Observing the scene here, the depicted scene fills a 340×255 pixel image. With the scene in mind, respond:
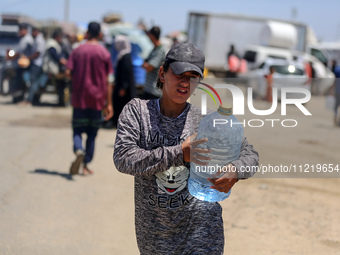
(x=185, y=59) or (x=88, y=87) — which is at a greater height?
(x=185, y=59)

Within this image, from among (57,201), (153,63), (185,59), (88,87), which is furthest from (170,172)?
(153,63)

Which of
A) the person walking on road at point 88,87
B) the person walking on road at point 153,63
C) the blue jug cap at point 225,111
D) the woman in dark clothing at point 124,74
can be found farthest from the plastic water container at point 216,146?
the woman in dark clothing at point 124,74

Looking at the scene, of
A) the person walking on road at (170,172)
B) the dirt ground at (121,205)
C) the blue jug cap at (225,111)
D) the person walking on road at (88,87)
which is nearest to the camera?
the blue jug cap at (225,111)

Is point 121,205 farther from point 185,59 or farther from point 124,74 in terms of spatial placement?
point 185,59

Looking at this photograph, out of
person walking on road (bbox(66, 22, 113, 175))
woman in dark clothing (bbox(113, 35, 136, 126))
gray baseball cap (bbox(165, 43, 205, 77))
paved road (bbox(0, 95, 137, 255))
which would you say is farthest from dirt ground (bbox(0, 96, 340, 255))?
woman in dark clothing (bbox(113, 35, 136, 126))

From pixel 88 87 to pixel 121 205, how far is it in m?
1.79

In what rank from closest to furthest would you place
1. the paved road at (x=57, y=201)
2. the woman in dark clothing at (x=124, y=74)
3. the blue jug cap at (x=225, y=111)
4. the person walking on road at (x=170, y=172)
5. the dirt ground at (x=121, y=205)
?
the blue jug cap at (x=225, y=111) < the person walking on road at (x=170, y=172) < the dirt ground at (x=121, y=205) < the paved road at (x=57, y=201) < the woman in dark clothing at (x=124, y=74)

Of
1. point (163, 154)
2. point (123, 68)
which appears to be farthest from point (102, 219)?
point (123, 68)

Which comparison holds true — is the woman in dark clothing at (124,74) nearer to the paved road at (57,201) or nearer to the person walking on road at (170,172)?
the paved road at (57,201)

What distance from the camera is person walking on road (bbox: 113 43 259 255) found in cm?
292

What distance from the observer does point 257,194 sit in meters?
7.79

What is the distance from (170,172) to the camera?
297 cm

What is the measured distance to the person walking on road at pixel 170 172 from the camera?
292 cm

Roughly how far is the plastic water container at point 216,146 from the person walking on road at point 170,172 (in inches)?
2.3
